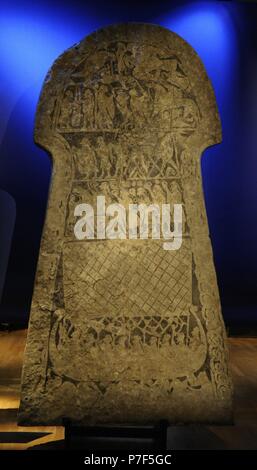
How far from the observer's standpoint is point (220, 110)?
14.3 feet

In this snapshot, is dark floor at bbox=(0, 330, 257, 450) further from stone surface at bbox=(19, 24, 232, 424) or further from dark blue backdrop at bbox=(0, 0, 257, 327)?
dark blue backdrop at bbox=(0, 0, 257, 327)

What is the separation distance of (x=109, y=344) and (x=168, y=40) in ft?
4.98

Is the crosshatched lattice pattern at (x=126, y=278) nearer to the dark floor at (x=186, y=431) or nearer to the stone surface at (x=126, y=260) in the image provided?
the stone surface at (x=126, y=260)

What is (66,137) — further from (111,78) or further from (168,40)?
(168,40)

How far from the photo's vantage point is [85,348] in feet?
9.23

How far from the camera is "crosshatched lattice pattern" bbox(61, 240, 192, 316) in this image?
284 cm

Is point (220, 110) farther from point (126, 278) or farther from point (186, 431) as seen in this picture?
point (186, 431)

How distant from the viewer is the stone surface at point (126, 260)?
278cm

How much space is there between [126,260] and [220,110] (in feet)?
6.27

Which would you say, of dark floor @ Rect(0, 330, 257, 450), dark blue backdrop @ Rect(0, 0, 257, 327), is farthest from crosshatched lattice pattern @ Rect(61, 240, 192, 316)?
dark blue backdrop @ Rect(0, 0, 257, 327)

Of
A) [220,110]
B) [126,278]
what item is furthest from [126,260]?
[220,110]

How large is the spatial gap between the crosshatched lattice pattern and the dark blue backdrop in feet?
5.51
